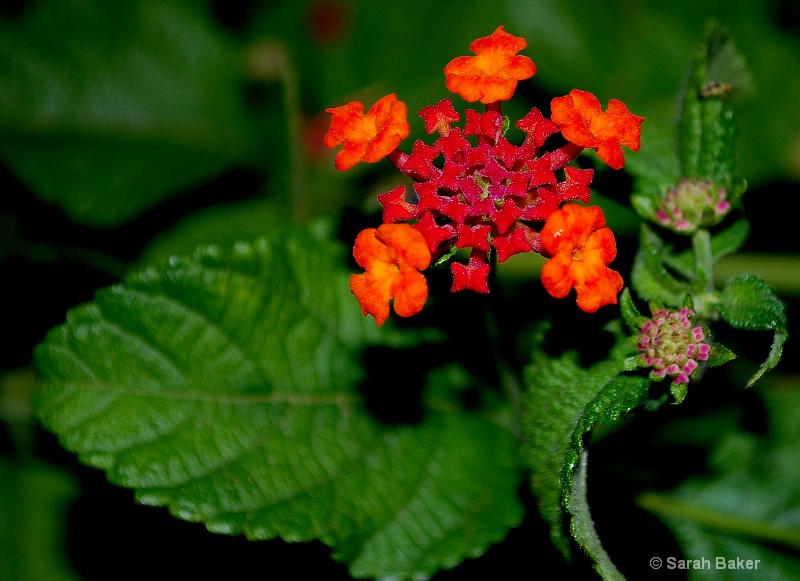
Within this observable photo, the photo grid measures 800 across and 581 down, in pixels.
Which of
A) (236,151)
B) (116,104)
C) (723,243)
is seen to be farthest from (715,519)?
(116,104)

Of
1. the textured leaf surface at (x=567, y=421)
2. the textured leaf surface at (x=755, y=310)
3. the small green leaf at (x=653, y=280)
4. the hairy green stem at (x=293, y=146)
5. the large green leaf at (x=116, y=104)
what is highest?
the large green leaf at (x=116, y=104)

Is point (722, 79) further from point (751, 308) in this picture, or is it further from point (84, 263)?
point (84, 263)

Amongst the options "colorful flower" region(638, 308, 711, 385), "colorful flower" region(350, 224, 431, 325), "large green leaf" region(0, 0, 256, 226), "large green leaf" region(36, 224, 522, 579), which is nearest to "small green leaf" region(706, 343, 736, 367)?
"colorful flower" region(638, 308, 711, 385)

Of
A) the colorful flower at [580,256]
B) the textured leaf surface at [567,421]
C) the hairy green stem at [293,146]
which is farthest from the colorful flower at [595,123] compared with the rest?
the hairy green stem at [293,146]

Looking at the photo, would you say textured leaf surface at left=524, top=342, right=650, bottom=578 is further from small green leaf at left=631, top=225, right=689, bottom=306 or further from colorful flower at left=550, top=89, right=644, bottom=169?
colorful flower at left=550, top=89, right=644, bottom=169

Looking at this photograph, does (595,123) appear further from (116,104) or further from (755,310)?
(116,104)

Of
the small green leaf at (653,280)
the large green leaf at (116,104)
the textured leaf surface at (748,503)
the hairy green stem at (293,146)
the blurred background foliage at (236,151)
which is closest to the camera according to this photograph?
the small green leaf at (653,280)

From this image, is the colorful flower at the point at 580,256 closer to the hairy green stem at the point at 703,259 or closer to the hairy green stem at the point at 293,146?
the hairy green stem at the point at 703,259
